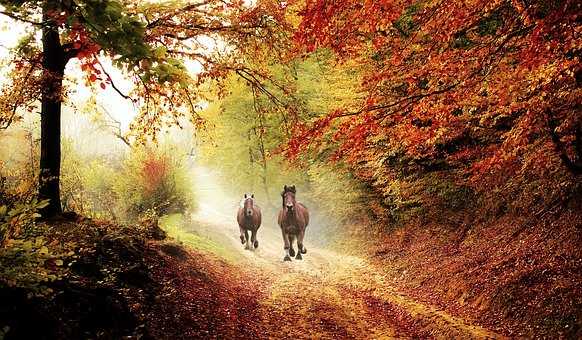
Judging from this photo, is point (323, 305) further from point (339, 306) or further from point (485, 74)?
point (485, 74)

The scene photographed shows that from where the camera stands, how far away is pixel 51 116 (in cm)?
972

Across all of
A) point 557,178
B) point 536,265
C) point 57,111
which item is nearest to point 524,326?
point 536,265

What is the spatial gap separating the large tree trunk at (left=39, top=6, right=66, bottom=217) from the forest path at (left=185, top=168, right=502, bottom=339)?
18.1 ft

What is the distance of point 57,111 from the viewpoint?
9812 mm

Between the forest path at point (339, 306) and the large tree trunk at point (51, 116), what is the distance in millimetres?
5529

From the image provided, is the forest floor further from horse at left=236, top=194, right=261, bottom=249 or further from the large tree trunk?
the large tree trunk

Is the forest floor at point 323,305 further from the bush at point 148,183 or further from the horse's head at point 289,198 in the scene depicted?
the bush at point 148,183

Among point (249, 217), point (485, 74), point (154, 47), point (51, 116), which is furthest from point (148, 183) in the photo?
point (485, 74)

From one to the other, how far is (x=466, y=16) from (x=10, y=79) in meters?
9.55

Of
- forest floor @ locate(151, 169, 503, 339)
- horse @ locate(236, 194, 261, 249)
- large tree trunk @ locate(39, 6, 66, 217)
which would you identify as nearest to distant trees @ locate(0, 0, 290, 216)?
large tree trunk @ locate(39, 6, 66, 217)

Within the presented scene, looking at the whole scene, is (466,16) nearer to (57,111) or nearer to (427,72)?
(427,72)

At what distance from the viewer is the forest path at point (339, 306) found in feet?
26.1

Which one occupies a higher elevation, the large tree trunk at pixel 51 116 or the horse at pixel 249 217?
the large tree trunk at pixel 51 116

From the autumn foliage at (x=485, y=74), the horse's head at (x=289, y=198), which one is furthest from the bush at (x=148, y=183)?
the autumn foliage at (x=485, y=74)
